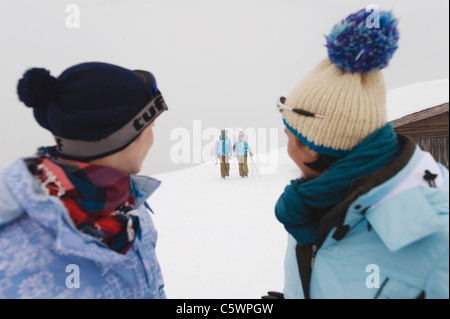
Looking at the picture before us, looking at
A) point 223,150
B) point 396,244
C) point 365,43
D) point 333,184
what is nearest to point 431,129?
point 365,43

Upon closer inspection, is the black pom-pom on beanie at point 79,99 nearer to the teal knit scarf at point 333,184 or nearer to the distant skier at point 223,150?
the teal knit scarf at point 333,184

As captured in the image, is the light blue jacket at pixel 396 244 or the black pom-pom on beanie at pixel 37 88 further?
the black pom-pom on beanie at pixel 37 88

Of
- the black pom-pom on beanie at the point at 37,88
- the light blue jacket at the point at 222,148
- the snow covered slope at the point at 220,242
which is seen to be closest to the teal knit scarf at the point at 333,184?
the black pom-pom on beanie at the point at 37,88

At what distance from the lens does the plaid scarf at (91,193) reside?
1.03m

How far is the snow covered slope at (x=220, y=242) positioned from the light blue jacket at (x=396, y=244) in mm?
2378

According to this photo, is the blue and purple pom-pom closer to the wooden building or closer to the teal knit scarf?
the teal knit scarf

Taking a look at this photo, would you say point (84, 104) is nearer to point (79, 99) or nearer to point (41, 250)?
point (79, 99)

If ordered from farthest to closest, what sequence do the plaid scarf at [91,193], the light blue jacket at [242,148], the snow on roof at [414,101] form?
the snow on roof at [414,101]
the light blue jacket at [242,148]
the plaid scarf at [91,193]

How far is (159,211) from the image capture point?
766cm

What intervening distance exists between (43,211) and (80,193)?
136 mm

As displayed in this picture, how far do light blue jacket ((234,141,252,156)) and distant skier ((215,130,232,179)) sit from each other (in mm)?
450
